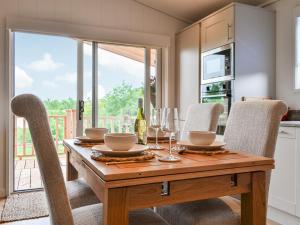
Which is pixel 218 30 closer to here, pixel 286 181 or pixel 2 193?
pixel 286 181

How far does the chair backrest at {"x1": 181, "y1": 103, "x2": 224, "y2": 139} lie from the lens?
1.95 meters

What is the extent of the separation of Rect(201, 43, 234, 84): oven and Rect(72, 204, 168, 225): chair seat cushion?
1.93 meters

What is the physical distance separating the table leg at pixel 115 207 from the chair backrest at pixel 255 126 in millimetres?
816

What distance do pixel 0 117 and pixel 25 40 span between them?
1088 mm

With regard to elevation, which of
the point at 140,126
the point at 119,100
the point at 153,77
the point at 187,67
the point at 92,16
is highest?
the point at 92,16

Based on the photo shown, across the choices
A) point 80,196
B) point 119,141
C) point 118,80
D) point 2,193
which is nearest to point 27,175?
point 2,193

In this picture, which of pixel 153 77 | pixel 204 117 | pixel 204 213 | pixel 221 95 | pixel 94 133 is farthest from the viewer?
pixel 153 77

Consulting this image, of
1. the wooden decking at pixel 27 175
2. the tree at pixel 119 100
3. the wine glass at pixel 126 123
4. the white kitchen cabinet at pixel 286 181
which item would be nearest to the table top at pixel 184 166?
the wine glass at pixel 126 123

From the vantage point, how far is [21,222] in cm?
248

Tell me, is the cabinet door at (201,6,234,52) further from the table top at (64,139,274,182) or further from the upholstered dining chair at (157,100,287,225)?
the table top at (64,139,274,182)

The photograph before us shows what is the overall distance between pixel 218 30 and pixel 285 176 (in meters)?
1.67

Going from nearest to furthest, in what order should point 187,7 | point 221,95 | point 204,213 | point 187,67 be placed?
1. point 204,213
2. point 221,95
3. point 187,7
4. point 187,67

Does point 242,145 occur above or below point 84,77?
below

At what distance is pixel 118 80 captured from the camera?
3.78 meters
